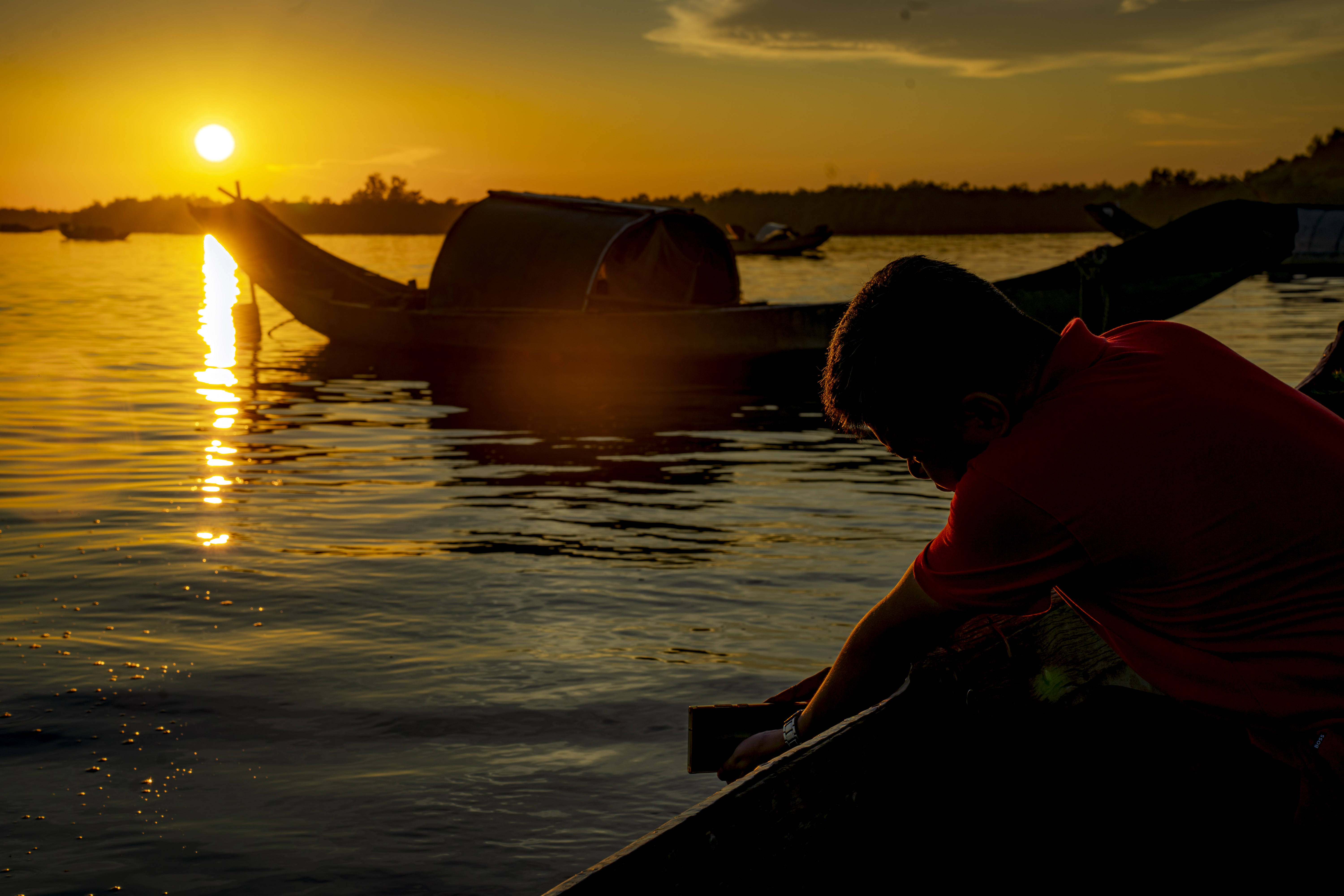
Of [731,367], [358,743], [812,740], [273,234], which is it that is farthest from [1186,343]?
[273,234]

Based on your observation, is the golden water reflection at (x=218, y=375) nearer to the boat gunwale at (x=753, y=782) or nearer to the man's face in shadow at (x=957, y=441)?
the boat gunwale at (x=753, y=782)

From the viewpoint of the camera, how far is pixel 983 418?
74.8 inches

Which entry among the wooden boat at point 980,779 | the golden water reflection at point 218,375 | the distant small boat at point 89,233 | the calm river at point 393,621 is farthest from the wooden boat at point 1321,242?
the distant small boat at point 89,233

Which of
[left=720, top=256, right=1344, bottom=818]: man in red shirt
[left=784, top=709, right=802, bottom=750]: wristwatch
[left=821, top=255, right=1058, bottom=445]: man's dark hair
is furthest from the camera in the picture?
[left=784, top=709, right=802, bottom=750]: wristwatch

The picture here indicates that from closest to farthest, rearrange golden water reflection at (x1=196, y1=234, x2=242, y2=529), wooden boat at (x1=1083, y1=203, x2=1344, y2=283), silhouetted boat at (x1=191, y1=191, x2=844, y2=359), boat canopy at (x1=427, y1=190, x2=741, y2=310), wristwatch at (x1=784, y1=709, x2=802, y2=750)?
wristwatch at (x1=784, y1=709, x2=802, y2=750)
golden water reflection at (x1=196, y1=234, x2=242, y2=529)
silhouetted boat at (x1=191, y1=191, x2=844, y2=359)
boat canopy at (x1=427, y1=190, x2=741, y2=310)
wooden boat at (x1=1083, y1=203, x2=1344, y2=283)

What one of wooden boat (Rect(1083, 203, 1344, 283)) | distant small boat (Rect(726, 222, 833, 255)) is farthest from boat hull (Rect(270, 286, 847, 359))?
distant small boat (Rect(726, 222, 833, 255))

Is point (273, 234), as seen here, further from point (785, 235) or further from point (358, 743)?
point (785, 235)

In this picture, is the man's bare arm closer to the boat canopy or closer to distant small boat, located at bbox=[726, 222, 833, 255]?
the boat canopy

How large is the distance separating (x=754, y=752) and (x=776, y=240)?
64606mm

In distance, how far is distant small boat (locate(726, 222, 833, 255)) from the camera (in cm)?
6294

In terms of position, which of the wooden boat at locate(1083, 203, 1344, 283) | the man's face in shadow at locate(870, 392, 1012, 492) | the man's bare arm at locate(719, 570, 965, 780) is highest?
the wooden boat at locate(1083, 203, 1344, 283)

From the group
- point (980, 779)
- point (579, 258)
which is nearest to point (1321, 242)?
point (579, 258)

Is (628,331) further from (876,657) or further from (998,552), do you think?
(998,552)

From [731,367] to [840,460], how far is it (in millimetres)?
5978
